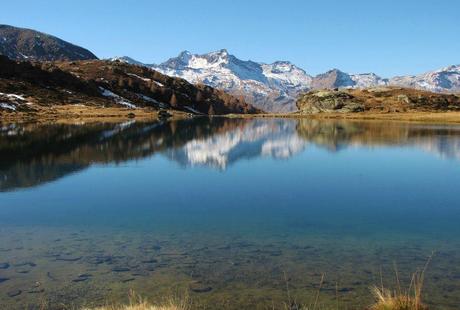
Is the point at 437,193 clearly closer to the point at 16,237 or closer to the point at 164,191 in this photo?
the point at 164,191

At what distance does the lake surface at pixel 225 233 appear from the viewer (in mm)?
18031

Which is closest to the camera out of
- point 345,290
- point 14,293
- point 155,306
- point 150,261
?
point 155,306

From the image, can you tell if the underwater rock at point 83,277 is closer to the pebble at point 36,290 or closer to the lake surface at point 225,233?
the lake surface at point 225,233

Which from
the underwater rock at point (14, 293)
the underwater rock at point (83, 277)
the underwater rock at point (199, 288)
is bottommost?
the underwater rock at point (199, 288)

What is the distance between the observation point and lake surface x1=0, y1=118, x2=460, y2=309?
18.0 metres

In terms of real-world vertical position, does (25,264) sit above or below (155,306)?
below

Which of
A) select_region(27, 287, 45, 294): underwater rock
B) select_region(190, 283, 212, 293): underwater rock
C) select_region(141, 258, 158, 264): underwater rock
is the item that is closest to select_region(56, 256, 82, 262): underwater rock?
select_region(141, 258, 158, 264): underwater rock

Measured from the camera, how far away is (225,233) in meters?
25.8

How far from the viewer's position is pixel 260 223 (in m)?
28.3

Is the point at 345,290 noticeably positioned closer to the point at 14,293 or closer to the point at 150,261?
the point at 150,261

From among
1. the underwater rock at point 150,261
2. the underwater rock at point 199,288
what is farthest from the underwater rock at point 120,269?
the underwater rock at point 199,288

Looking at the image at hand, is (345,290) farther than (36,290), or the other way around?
(345,290)

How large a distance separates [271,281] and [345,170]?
3691 cm

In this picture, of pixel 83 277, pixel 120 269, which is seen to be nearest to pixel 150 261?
pixel 120 269
